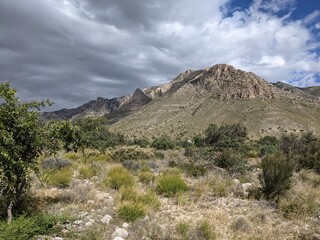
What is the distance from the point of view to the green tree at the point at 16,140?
24.5ft

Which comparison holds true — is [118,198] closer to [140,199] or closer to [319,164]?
[140,199]

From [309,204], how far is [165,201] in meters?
4.07

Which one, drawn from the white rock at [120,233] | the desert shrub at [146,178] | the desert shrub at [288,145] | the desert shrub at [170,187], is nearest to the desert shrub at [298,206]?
the desert shrub at [170,187]

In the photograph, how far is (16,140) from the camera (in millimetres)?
7945

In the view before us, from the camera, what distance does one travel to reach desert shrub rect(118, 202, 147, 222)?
880 cm

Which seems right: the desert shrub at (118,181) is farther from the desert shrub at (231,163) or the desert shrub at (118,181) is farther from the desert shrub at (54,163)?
the desert shrub at (231,163)

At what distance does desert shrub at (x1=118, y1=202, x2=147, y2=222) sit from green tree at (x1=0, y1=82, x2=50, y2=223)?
96.7 inches

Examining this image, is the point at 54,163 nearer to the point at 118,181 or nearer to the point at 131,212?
the point at 118,181

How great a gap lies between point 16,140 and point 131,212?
324cm

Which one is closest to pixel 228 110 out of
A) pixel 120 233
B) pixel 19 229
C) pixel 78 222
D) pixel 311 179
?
pixel 311 179

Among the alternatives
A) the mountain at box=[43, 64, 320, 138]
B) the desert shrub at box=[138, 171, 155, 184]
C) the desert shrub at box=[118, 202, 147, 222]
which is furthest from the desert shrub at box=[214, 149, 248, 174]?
the mountain at box=[43, 64, 320, 138]

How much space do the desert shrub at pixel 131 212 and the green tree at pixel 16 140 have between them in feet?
8.06

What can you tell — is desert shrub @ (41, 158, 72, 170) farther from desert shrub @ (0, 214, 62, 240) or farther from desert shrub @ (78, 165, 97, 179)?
desert shrub @ (0, 214, 62, 240)

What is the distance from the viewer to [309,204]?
10.0 meters
